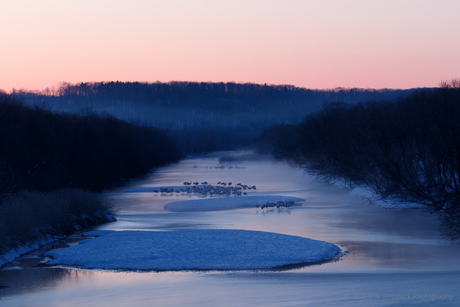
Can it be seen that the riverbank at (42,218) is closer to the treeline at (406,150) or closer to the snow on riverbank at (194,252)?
the snow on riverbank at (194,252)

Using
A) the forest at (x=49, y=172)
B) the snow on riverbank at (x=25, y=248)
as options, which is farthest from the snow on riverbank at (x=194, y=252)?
the forest at (x=49, y=172)

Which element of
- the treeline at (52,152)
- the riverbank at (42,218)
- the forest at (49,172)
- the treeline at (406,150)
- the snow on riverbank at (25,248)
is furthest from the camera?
the treeline at (52,152)

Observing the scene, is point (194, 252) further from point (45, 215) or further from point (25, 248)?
point (45, 215)

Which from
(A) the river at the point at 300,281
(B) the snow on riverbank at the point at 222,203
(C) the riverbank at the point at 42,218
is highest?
(C) the riverbank at the point at 42,218

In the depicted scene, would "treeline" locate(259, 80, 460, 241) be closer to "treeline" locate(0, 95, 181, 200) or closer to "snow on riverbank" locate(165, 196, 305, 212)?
"snow on riverbank" locate(165, 196, 305, 212)

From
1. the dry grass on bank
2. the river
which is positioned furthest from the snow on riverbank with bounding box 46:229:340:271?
the dry grass on bank

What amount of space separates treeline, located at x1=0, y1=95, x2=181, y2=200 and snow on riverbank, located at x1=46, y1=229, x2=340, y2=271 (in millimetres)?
12183

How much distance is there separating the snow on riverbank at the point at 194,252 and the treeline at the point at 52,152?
12.2m

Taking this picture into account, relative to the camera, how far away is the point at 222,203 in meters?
35.8

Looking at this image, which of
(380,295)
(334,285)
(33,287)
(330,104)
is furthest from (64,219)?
(330,104)

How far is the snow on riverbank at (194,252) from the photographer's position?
16.1 metres

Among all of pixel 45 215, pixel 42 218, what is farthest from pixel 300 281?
pixel 45 215

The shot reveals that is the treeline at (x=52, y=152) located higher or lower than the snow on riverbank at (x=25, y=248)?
higher

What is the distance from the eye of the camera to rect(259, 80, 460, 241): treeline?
74.7ft
